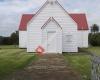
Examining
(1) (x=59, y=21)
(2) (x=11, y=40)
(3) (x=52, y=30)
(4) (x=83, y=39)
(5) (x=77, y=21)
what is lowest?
(2) (x=11, y=40)

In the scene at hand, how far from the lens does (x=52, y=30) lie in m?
41.4

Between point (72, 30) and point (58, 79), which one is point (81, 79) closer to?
point (58, 79)

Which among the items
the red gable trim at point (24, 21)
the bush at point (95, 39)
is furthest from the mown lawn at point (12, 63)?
the bush at point (95, 39)

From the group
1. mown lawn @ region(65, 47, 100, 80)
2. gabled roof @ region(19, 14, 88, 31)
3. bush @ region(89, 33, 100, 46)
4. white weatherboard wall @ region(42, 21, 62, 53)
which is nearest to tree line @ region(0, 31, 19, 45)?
gabled roof @ region(19, 14, 88, 31)

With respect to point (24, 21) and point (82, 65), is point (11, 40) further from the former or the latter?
point (82, 65)

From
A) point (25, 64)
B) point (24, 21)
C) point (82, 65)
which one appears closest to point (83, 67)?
point (82, 65)

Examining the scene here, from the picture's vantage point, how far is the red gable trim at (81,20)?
59.8 metres

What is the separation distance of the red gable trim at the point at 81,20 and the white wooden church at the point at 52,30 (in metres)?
16.0

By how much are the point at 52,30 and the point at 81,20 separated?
67.0 feet

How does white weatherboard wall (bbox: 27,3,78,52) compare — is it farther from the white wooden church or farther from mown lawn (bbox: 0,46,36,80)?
mown lawn (bbox: 0,46,36,80)

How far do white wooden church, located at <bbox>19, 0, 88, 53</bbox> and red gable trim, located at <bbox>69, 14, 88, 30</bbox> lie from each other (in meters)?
16.0

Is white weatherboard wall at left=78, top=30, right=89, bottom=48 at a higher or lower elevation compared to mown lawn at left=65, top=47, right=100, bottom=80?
higher

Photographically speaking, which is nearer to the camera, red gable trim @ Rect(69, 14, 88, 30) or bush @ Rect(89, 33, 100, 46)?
red gable trim @ Rect(69, 14, 88, 30)

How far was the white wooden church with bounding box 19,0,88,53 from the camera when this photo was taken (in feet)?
136
